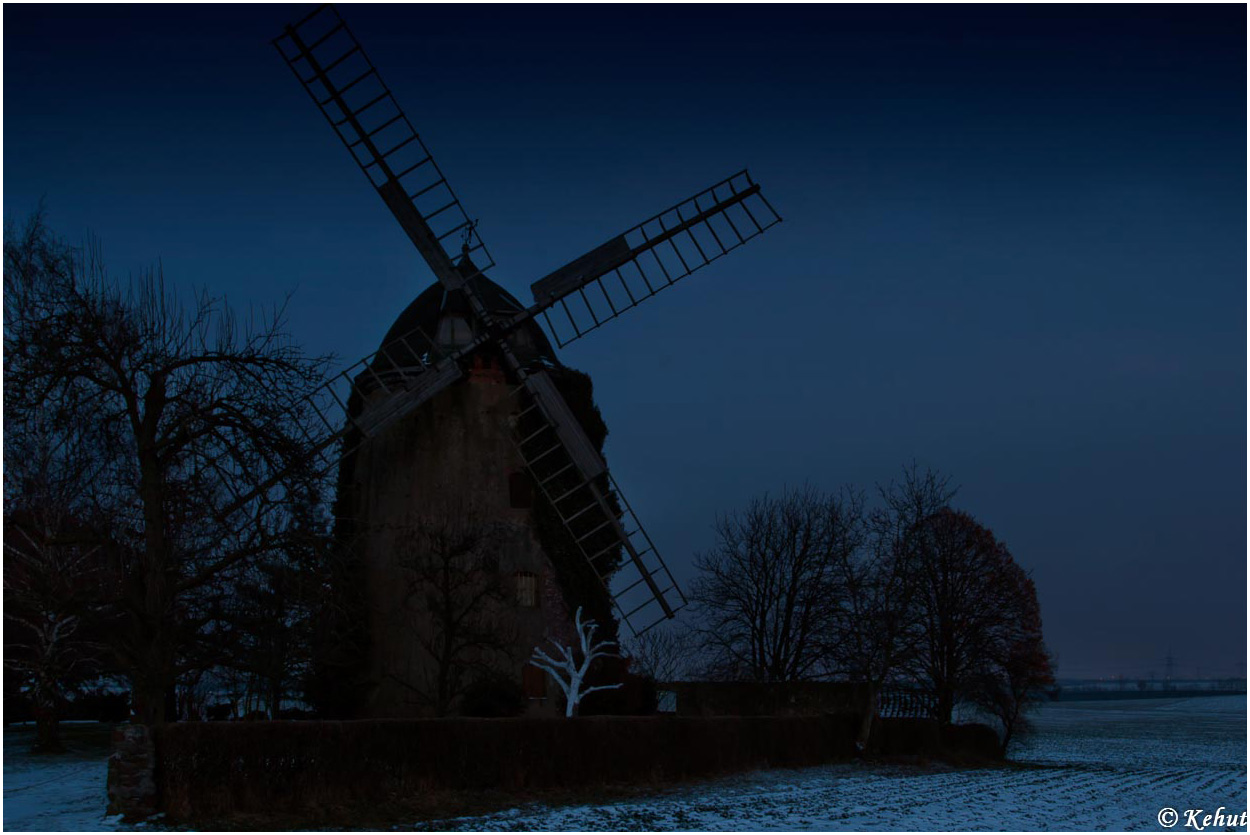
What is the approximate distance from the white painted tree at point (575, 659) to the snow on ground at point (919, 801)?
3.60 meters

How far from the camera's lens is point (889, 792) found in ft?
67.4

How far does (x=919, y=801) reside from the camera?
1909cm

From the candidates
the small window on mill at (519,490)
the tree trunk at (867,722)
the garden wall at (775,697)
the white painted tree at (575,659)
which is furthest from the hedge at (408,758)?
A: the garden wall at (775,697)

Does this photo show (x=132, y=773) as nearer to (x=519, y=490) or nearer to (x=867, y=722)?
(x=519, y=490)

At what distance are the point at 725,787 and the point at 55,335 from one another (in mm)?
13093

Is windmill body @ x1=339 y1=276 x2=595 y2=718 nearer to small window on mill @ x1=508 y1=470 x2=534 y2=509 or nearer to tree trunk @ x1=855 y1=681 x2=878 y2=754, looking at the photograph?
small window on mill @ x1=508 y1=470 x2=534 y2=509

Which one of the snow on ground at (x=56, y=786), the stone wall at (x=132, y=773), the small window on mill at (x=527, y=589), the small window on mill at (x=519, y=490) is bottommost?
the snow on ground at (x=56, y=786)

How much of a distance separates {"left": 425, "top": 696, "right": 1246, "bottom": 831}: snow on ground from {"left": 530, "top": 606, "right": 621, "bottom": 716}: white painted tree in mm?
3605

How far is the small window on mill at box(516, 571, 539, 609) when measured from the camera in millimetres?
25359

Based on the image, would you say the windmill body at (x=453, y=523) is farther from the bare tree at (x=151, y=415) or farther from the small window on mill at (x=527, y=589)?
the bare tree at (x=151, y=415)

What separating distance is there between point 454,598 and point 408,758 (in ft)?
26.4

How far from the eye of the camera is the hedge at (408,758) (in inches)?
591

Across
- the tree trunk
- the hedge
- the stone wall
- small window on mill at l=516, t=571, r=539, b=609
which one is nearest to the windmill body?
small window on mill at l=516, t=571, r=539, b=609

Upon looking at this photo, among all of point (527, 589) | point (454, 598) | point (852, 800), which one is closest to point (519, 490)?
point (527, 589)
